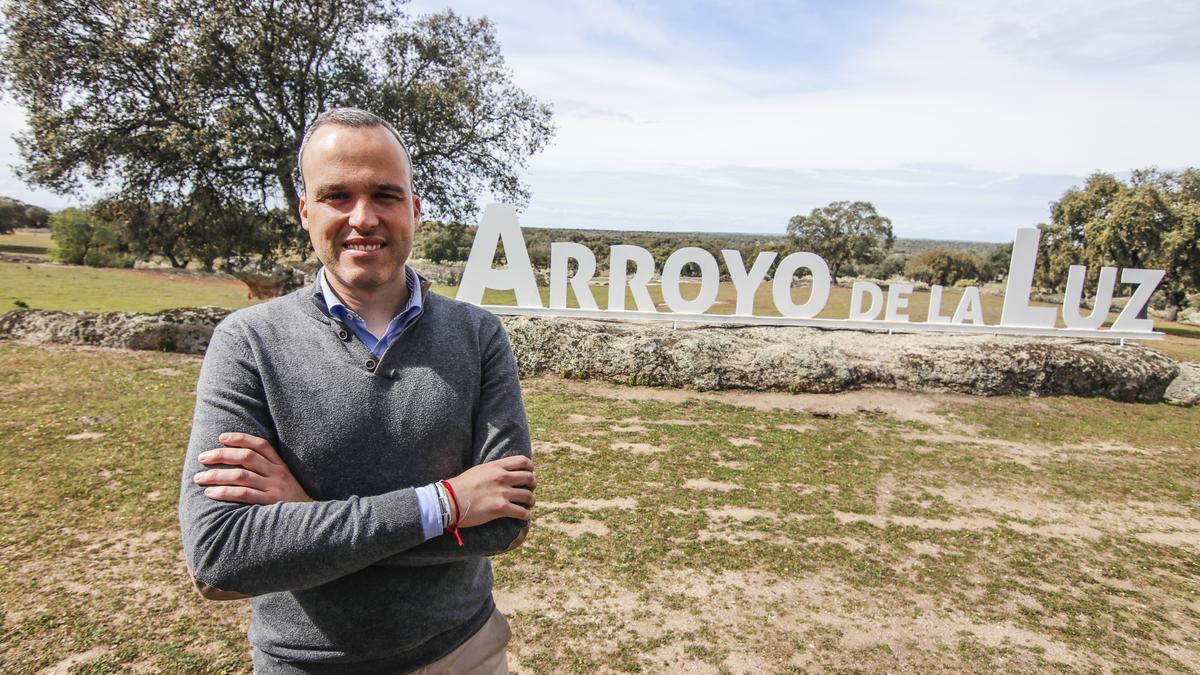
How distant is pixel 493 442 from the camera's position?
1.82m

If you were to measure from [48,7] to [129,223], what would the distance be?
14.3 feet

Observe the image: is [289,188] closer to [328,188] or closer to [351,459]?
[328,188]

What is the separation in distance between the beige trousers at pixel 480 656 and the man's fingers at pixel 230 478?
2.23 feet

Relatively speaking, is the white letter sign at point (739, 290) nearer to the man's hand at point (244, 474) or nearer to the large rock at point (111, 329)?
the large rock at point (111, 329)

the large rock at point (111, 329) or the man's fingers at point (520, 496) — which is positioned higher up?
the man's fingers at point (520, 496)

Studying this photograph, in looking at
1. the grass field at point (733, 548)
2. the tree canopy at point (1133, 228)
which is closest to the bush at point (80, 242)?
the grass field at point (733, 548)

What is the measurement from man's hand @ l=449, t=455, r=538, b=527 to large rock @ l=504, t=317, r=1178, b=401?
9.16 m

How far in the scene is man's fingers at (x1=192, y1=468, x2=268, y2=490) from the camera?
1.51 metres

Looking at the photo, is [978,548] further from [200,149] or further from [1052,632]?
[200,149]

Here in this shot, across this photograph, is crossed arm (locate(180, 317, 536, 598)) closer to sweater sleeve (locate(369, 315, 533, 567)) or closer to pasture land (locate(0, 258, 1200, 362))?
sweater sleeve (locate(369, 315, 533, 567))

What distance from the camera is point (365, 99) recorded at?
13891 millimetres

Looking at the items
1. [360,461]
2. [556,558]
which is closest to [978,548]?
[556,558]

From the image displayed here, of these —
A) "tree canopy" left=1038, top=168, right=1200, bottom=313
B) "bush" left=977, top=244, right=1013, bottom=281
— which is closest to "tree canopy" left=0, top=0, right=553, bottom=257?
"tree canopy" left=1038, top=168, right=1200, bottom=313

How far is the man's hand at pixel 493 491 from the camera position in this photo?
64.6 inches
